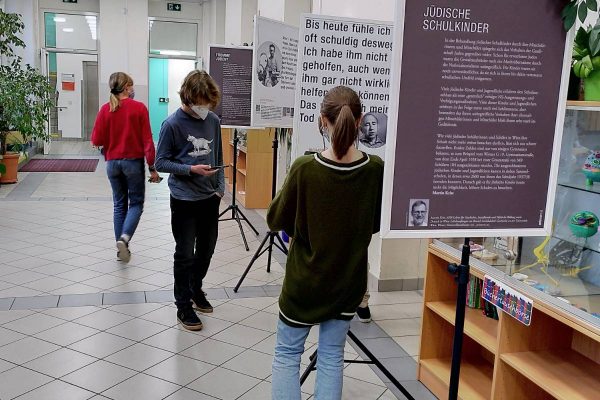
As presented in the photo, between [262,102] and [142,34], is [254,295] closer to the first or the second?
[262,102]

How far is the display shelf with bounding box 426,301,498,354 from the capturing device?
2.66 metres

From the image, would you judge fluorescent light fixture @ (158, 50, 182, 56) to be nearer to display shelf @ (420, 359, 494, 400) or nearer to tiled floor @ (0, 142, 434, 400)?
tiled floor @ (0, 142, 434, 400)

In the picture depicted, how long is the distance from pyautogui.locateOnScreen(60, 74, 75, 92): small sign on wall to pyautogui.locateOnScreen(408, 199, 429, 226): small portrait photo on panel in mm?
13071

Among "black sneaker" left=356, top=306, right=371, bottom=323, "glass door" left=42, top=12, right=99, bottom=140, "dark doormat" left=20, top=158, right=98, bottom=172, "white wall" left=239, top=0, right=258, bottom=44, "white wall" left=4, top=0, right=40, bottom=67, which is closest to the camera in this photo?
"black sneaker" left=356, top=306, right=371, bottom=323

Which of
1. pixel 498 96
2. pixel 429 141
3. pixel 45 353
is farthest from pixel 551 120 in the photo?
pixel 45 353

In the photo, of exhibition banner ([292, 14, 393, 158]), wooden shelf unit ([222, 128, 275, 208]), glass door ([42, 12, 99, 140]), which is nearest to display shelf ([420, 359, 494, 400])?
exhibition banner ([292, 14, 393, 158])

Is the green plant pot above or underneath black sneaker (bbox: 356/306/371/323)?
above

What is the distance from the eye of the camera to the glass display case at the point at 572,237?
97.6 inches

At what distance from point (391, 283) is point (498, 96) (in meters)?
2.92

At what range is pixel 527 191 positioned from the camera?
1.91 meters

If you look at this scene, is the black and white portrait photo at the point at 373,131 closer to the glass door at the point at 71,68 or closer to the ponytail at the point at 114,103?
the ponytail at the point at 114,103

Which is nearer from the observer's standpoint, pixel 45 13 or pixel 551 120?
pixel 551 120

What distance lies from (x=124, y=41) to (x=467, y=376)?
12.0m

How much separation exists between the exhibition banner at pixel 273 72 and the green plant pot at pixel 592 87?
229cm
